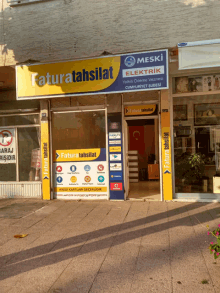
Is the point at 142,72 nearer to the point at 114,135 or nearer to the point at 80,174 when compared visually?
the point at 114,135

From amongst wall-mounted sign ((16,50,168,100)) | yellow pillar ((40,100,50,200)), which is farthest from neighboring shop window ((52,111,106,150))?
wall-mounted sign ((16,50,168,100))

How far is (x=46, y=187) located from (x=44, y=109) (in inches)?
92.7

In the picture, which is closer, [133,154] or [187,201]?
[187,201]

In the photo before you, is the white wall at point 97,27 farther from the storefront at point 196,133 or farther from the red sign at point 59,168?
the red sign at point 59,168

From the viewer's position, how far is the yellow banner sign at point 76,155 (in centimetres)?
815

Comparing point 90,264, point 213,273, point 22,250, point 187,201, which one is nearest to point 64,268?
point 90,264

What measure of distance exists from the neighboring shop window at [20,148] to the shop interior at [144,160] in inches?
128

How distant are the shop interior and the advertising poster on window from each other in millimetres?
1038

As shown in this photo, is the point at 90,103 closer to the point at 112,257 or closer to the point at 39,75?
the point at 39,75

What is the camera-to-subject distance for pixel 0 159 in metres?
9.11

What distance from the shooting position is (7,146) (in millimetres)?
9078

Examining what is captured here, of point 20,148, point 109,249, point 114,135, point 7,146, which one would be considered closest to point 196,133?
point 114,135

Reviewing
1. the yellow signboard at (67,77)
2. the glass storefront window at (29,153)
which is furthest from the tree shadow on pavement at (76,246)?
the glass storefront window at (29,153)

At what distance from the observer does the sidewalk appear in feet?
11.2
